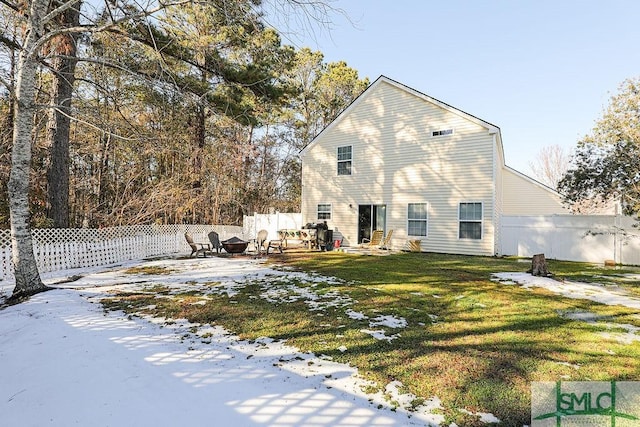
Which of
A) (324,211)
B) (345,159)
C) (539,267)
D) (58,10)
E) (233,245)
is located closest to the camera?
(58,10)

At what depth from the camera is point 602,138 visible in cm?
1098

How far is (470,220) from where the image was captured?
1323cm

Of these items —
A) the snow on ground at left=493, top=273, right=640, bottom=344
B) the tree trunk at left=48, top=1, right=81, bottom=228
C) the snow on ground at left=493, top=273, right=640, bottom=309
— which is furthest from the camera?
the tree trunk at left=48, top=1, right=81, bottom=228

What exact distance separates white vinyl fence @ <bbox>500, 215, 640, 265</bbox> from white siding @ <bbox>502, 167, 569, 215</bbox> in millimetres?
4050

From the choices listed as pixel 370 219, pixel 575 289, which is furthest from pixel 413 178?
pixel 575 289

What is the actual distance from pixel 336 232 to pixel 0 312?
12.5 m

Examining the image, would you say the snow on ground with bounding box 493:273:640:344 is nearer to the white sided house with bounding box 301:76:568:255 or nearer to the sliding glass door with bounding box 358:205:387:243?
the white sided house with bounding box 301:76:568:255

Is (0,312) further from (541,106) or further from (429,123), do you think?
(541,106)

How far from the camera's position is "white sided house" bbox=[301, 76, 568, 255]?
516 inches

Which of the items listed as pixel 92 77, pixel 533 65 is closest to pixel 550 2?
pixel 533 65

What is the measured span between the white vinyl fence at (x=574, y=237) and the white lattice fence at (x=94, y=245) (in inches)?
538

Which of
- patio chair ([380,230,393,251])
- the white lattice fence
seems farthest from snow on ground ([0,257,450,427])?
patio chair ([380,230,393,251])

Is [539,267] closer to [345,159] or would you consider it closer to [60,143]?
[345,159]

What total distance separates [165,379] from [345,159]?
1398 cm
